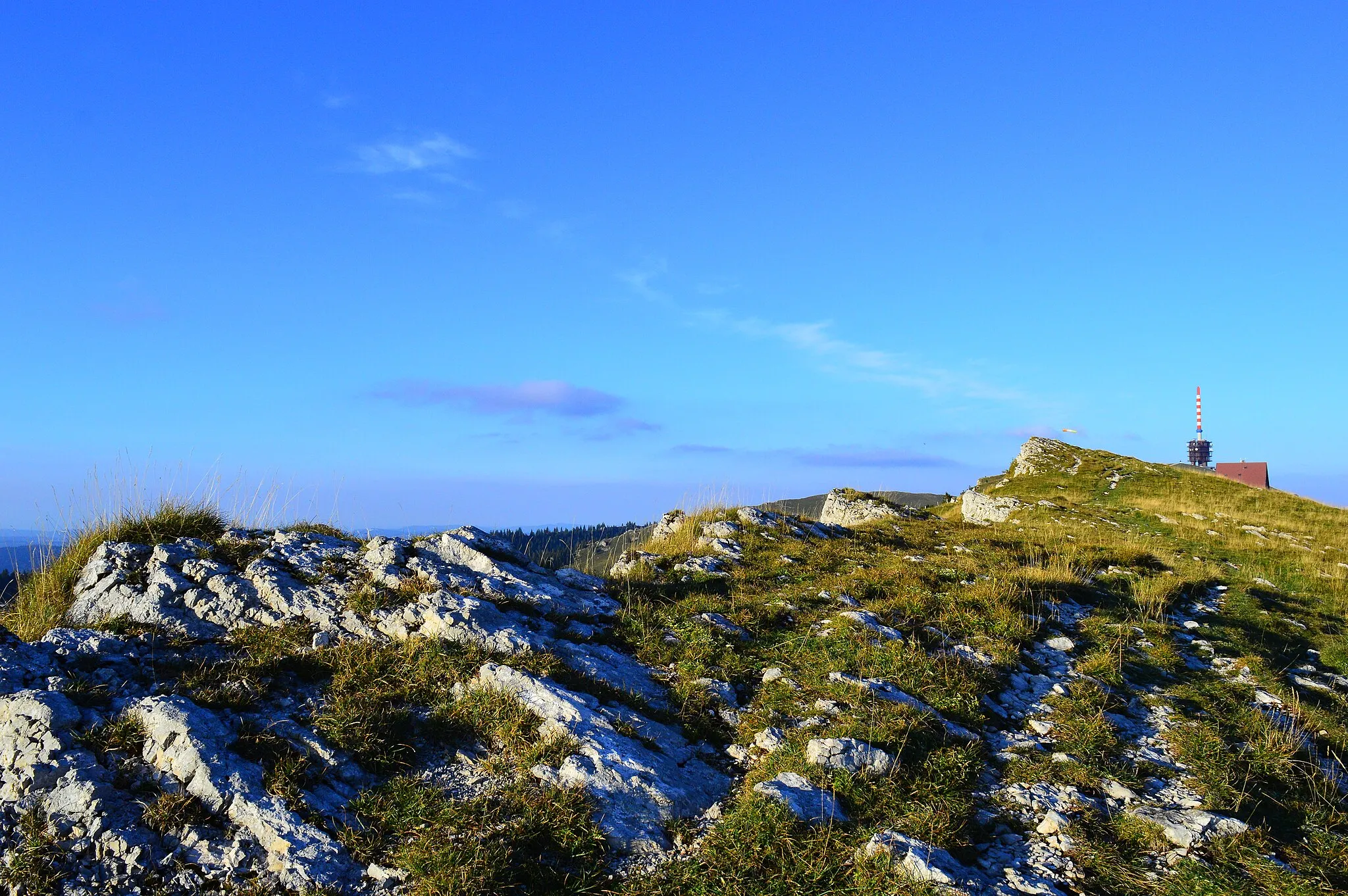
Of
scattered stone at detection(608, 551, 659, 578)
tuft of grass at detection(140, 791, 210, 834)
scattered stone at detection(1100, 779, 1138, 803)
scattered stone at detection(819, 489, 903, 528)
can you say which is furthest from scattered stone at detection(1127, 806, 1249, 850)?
scattered stone at detection(819, 489, 903, 528)

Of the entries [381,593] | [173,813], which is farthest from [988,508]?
[173,813]

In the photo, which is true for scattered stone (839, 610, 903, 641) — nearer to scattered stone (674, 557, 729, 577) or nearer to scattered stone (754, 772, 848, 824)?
scattered stone (674, 557, 729, 577)

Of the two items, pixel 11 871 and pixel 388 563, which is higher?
pixel 388 563

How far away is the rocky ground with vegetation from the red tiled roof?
5723 centimetres

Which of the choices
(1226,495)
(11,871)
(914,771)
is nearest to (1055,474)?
(1226,495)

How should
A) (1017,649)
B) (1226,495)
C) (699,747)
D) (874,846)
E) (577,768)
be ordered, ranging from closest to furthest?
(874,846) → (577,768) → (699,747) → (1017,649) → (1226,495)

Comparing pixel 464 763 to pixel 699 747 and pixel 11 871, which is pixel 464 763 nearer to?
pixel 699 747

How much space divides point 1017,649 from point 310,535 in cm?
1017

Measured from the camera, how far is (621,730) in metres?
7.38

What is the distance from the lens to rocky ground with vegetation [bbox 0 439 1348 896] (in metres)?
5.70

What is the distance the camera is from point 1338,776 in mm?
7621

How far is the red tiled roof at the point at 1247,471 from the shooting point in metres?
59.4

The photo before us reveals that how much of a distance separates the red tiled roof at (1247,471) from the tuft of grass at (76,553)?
6906 cm

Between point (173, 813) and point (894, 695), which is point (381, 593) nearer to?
point (173, 813)
